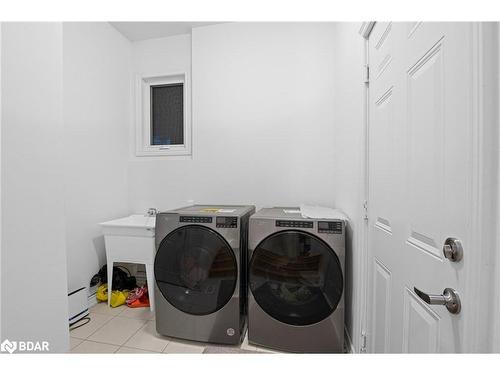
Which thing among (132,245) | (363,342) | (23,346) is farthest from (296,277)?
(132,245)

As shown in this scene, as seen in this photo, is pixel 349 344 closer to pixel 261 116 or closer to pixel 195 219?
pixel 195 219

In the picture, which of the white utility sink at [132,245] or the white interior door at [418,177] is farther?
the white utility sink at [132,245]

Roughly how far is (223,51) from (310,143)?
1.33 metres

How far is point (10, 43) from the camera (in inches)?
26.6

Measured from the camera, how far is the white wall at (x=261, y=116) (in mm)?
2080

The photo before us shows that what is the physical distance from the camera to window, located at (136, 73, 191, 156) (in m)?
2.48

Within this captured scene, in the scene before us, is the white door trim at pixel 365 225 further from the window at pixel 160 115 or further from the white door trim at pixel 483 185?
the window at pixel 160 115

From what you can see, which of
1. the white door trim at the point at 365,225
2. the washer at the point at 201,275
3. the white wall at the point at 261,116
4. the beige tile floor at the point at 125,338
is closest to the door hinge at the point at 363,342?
the white door trim at the point at 365,225

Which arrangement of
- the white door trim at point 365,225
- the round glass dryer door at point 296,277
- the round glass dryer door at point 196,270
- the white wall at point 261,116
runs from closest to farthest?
the white door trim at point 365,225
the round glass dryer door at point 296,277
the round glass dryer door at point 196,270
the white wall at point 261,116

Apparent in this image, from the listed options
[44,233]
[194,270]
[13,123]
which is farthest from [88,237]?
[13,123]

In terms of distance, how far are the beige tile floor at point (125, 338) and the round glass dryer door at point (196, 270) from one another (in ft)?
0.91

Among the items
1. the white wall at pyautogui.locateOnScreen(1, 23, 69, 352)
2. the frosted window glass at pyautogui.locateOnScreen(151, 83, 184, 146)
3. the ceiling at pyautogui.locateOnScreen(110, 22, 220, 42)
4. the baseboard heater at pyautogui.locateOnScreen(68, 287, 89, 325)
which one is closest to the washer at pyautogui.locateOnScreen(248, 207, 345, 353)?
the white wall at pyautogui.locateOnScreen(1, 23, 69, 352)

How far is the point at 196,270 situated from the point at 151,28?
8.38 ft

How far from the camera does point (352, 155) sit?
1.41 metres
